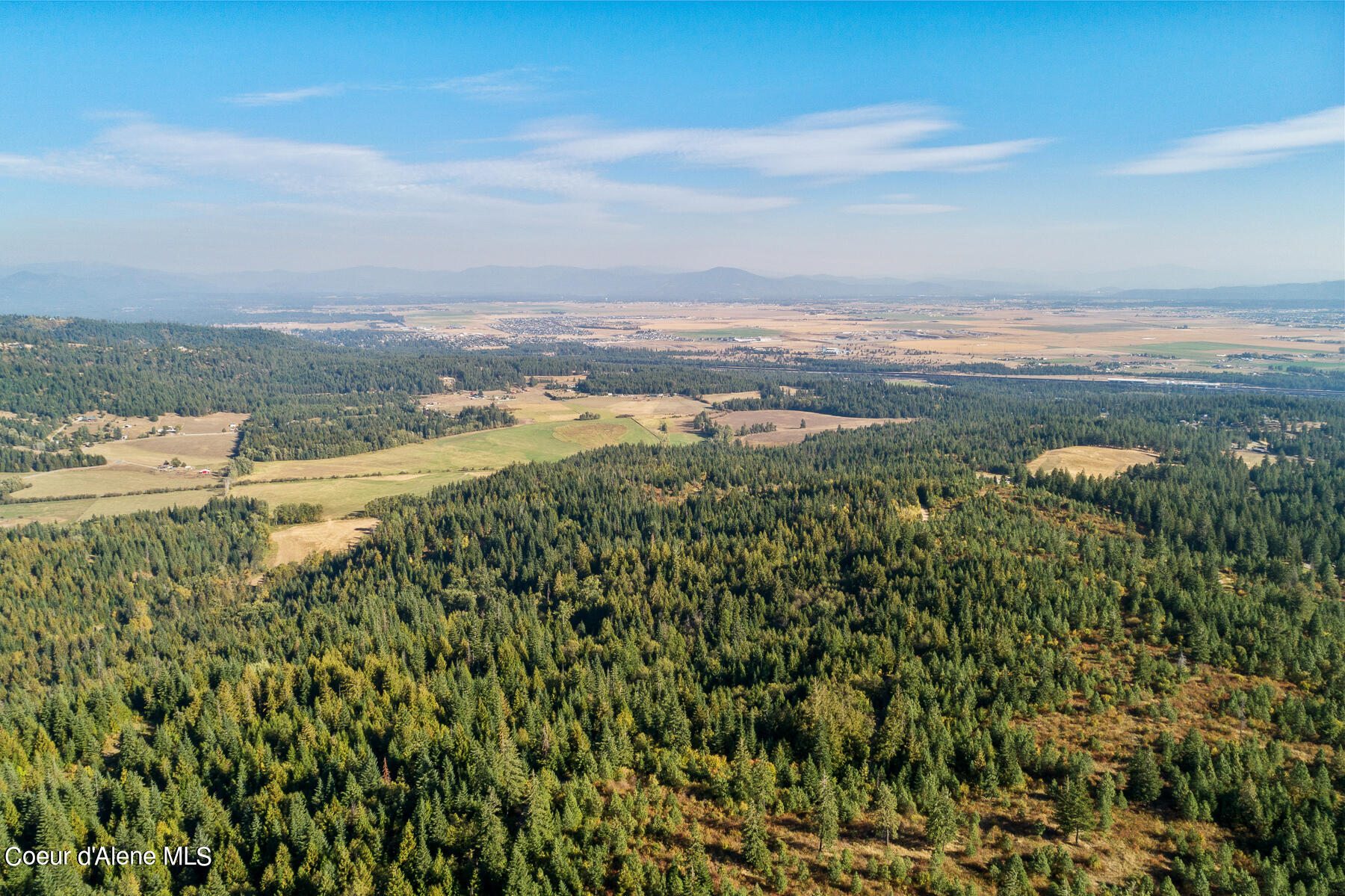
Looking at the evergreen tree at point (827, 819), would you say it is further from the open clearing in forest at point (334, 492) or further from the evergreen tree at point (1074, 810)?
the open clearing in forest at point (334, 492)

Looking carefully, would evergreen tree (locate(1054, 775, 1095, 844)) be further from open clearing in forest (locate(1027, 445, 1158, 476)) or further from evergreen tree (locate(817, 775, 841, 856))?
open clearing in forest (locate(1027, 445, 1158, 476))

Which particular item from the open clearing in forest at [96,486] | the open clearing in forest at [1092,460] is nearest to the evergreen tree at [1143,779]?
the open clearing in forest at [1092,460]

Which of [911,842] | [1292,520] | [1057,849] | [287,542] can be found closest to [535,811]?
[911,842]

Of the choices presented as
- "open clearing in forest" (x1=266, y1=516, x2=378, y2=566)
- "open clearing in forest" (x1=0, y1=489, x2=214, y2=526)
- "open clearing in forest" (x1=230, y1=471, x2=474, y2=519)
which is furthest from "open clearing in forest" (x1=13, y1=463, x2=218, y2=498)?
"open clearing in forest" (x1=266, y1=516, x2=378, y2=566)

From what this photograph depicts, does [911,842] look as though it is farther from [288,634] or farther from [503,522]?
[503,522]

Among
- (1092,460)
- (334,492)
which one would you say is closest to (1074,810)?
(1092,460)

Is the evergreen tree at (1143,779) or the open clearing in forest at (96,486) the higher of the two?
the open clearing in forest at (96,486)

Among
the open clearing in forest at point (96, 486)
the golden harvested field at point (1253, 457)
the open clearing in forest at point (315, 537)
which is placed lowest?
the open clearing in forest at point (315, 537)
